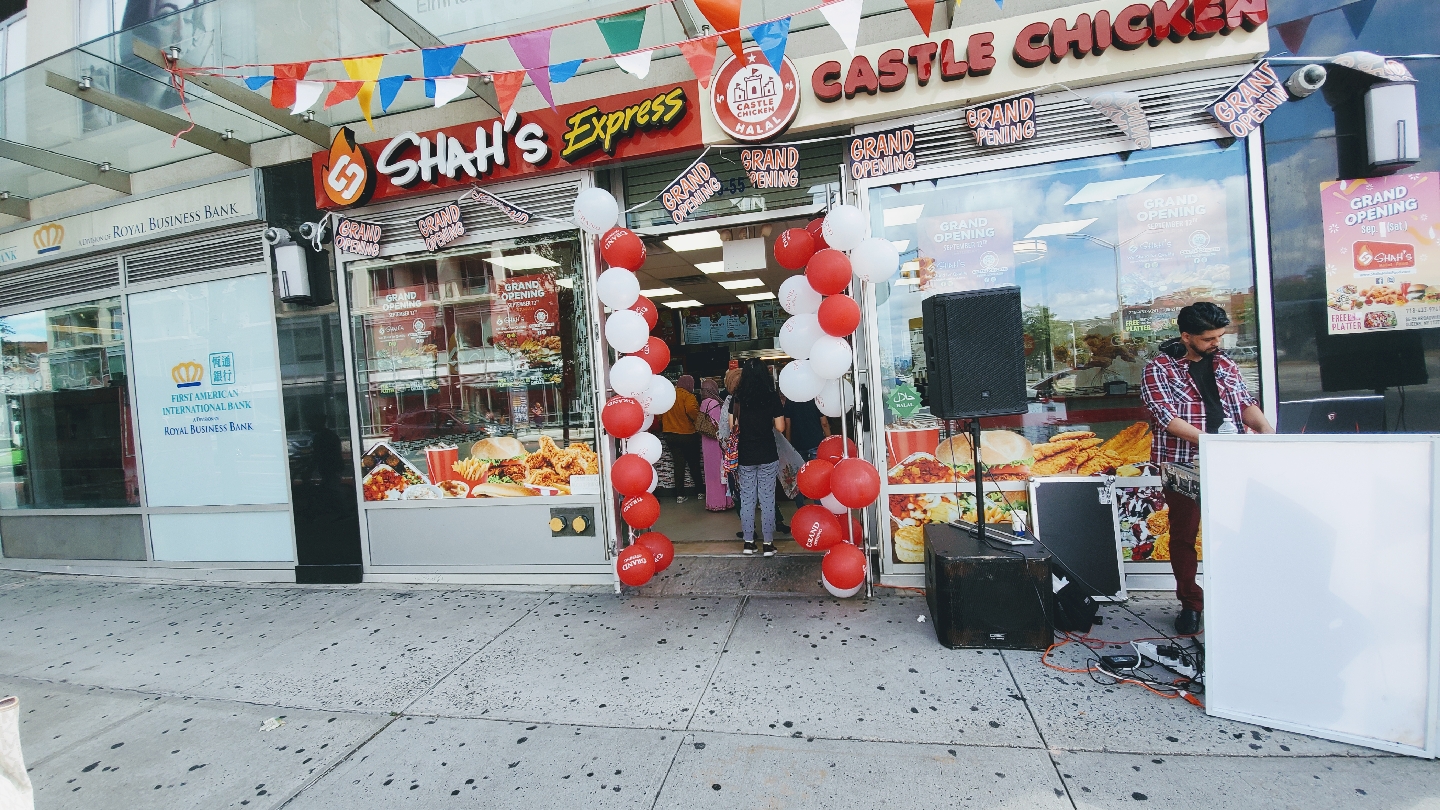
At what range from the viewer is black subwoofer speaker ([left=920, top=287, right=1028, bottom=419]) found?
3.79 metres

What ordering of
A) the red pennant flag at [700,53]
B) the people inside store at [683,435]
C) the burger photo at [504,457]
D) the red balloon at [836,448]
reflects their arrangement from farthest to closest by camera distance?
1. the people inside store at [683,435]
2. the burger photo at [504,457]
3. the red balloon at [836,448]
4. the red pennant flag at [700,53]

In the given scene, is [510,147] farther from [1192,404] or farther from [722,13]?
[1192,404]

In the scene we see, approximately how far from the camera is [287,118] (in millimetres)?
5266

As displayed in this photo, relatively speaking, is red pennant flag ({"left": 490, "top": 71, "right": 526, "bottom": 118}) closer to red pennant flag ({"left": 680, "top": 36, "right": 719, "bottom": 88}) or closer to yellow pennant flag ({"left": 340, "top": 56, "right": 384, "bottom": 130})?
yellow pennant flag ({"left": 340, "top": 56, "right": 384, "bottom": 130})

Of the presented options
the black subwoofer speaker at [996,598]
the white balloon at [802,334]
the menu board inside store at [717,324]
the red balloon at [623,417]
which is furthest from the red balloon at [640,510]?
the menu board inside store at [717,324]

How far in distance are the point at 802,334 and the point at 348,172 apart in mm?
→ 4418

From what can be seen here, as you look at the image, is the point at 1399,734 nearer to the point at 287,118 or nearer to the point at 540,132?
the point at 540,132

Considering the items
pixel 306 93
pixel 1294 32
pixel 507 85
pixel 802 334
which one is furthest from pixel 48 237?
pixel 1294 32

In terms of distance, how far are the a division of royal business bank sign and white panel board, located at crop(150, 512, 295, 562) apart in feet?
9.71

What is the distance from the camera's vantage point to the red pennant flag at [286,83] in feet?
14.9

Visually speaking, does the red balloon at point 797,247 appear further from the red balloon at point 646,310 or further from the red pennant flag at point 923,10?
the red pennant flag at point 923,10

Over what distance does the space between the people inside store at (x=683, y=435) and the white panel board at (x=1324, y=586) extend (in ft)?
18.5

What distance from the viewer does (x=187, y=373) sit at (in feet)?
21.0

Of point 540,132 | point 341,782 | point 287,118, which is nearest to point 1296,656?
point 341,782
